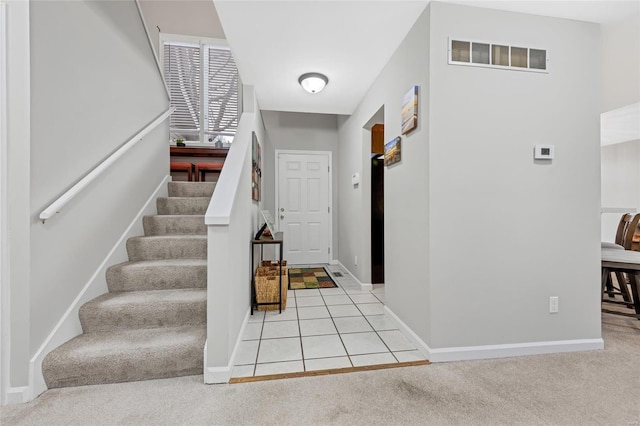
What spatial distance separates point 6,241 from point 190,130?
148 inches

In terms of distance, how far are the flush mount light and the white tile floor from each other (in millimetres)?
2445

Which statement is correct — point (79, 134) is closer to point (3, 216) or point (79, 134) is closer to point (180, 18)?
point (3, 216)

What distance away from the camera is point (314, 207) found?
516cm

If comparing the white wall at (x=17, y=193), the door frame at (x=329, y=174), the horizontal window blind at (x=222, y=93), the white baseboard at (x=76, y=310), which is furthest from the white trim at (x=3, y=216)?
the door frame at (x=329, y=174)

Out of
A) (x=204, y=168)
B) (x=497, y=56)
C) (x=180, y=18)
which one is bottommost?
(x=204, y=168)

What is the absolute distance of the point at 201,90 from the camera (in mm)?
4836

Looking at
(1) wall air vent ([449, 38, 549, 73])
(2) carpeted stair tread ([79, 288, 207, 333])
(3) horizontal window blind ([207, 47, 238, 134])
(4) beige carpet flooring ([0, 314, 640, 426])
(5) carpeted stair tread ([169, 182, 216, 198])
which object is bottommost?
(4) beige carpet flooring ([0, 314, 640, 426])

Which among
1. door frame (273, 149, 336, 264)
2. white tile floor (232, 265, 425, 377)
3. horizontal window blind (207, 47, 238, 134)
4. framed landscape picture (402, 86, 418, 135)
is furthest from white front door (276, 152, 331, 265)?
framed landscape picture (402, 86, 418, 135)

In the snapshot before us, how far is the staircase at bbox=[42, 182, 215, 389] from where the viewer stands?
166 centimetres

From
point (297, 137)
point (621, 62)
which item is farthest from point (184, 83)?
point (621, 62)

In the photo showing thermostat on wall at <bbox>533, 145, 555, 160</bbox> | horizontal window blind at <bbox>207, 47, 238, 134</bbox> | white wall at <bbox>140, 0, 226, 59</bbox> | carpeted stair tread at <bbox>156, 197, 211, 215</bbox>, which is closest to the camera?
thermostat on wall at <bbox>533, 145, 555, 160</bbox>

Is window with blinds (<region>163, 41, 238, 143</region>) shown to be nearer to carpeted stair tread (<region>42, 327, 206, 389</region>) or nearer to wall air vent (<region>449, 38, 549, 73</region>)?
carpeted stair tread (<region>42, 327, 206, 389</region>)

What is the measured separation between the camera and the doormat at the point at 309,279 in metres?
3.85

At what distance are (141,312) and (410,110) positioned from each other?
8.28ft
